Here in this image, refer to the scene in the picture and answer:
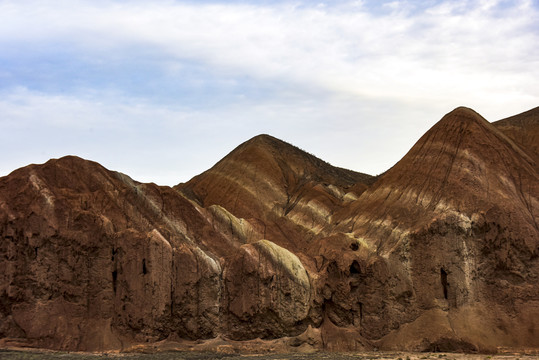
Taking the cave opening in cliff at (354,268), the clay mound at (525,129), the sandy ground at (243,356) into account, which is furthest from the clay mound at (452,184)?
the sandy ground at (243,356)

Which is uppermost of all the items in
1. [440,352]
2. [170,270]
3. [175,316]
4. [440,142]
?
[440,142]

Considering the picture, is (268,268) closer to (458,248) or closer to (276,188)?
(458,248)

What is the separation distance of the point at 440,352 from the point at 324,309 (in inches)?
296

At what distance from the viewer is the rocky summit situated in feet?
140

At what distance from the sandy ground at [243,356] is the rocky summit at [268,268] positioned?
5.21 feet

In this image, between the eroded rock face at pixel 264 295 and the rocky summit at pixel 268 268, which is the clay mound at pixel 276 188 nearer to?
the rocky summit at pixel 268 268

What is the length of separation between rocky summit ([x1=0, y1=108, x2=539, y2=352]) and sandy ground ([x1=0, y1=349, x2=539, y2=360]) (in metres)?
1.59

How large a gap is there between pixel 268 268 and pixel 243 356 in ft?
21.2

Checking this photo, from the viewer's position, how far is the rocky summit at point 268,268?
4275 centimetres

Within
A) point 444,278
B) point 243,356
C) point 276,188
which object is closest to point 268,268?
point 243,356

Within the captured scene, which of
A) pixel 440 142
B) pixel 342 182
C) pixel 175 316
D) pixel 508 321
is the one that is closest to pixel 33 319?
pixel 175 316

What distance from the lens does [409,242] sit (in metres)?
47.9

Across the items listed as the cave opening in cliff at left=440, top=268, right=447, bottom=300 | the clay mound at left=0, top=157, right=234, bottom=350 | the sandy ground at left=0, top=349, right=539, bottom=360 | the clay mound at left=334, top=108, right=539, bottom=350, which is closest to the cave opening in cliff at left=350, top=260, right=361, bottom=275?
the clay mound at left=334, top=108, right=539, bottom=350

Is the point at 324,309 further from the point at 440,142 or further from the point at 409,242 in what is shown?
the point at 440,142
